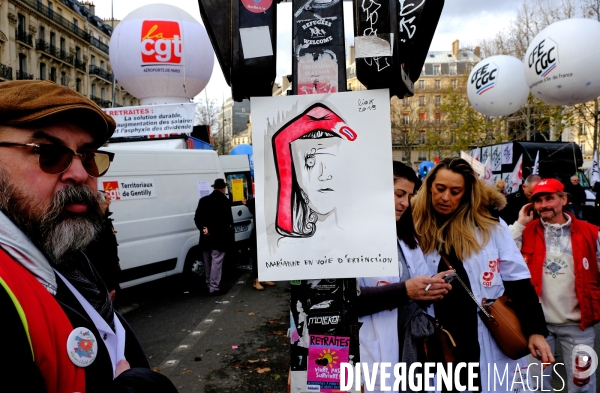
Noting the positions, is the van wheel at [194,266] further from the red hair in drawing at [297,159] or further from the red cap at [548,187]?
the red hair in drawing at [297,159]

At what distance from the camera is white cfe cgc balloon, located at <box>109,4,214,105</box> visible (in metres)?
9.52

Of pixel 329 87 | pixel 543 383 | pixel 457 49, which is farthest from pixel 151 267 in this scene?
pixel 457 49

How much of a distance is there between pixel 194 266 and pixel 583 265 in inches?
248

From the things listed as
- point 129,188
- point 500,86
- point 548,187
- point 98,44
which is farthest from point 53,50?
point 548,187

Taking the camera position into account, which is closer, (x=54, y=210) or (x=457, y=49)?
(x=54, y=210)

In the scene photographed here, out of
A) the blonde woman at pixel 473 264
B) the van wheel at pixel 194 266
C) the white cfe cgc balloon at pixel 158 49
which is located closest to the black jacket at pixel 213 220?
the van wheel at pixel 194 266

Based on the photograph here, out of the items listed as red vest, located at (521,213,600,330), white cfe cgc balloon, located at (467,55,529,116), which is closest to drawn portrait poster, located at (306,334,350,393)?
red vest, located at (521,213,600,330)

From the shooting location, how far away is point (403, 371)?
2.04m

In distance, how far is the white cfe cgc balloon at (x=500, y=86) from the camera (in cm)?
925

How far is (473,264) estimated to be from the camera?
231 cm

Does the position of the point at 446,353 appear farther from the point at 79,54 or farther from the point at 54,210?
the point at 79,54

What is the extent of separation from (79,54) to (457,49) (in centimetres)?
5360

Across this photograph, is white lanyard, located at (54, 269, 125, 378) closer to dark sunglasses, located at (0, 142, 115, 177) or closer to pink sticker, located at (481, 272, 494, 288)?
dark sunglasses, located at (0, 142, 115, 177)

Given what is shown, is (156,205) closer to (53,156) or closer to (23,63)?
(53,156)
